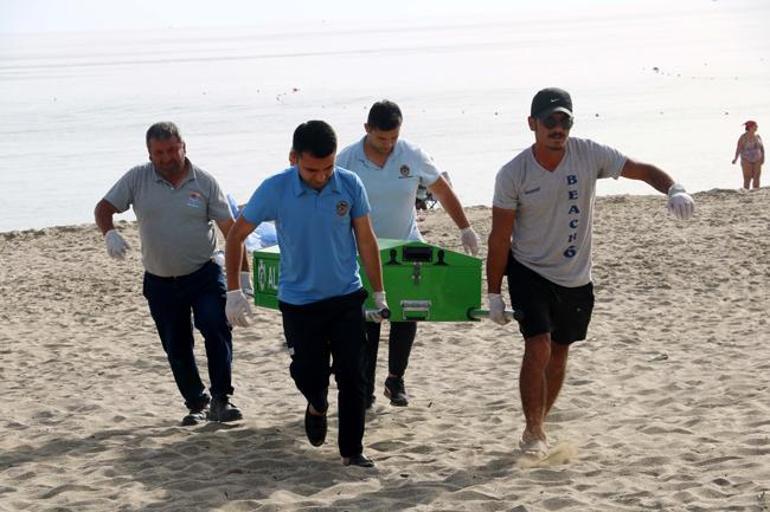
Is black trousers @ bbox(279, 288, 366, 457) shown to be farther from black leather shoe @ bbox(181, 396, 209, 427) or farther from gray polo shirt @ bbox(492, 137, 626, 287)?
black leather shoe @ bbox(181, 396, 209, 427)

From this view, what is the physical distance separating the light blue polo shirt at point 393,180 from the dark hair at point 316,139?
132 cm

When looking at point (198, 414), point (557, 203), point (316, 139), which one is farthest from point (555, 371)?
point (198, 414)

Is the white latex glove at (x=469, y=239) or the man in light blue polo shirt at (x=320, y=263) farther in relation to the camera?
the white latex glove at (x=469, y=239)

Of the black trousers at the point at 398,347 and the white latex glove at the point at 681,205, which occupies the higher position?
the white latex glove at the point at 681,205

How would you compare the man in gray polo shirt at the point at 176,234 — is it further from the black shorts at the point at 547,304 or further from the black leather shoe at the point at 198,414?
the black shorts at the point at 547,304

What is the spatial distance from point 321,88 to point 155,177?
46838 mm

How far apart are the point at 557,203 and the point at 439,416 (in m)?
1.79

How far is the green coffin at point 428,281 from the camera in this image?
735cm

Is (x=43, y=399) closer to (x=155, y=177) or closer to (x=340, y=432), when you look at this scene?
(x=155, y=177)

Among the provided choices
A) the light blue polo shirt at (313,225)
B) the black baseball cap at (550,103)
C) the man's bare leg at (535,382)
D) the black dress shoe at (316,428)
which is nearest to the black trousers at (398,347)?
the black dress shoe at (316,428)

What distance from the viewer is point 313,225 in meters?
6.46

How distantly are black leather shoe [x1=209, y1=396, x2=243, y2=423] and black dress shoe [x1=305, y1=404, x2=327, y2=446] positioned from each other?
1.01 m

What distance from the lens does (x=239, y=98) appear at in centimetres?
4994

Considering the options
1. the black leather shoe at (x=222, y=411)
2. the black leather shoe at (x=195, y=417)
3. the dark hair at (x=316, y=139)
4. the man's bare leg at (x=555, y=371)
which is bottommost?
the black leather shoe at (x=195, y=417)
